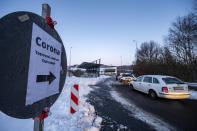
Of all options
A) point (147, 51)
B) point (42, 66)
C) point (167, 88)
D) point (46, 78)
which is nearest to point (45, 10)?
point (42, 66)

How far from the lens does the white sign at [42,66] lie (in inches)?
33.5

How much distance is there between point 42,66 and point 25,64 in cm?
19

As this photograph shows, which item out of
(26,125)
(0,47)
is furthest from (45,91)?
(26,125)

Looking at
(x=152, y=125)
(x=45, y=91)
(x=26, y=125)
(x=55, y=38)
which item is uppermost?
(x=55, y=38)

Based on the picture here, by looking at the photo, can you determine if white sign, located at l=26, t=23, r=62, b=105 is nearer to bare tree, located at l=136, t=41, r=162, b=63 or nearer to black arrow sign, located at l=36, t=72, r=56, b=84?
black arrow sign, located at l=36, t=72, r=56, b=84

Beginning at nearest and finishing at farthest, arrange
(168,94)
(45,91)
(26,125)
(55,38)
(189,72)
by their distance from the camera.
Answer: (45,91) → (55,38) → (26,125) → (168,94) → (189,72)

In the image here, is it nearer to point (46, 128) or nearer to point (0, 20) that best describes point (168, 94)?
point (46, 128)

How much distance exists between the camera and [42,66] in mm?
982

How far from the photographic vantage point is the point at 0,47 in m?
0.68

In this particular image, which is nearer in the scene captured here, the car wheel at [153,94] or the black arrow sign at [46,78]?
the black arrow sign at [46,78]

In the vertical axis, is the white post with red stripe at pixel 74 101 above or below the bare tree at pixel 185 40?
below

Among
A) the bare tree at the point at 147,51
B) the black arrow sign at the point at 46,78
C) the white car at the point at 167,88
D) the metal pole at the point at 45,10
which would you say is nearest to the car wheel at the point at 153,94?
the white car at the point at 167,88

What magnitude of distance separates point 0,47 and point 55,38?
1.99 feet

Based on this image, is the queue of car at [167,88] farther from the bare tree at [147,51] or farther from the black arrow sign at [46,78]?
the bare tree at [147,51]
